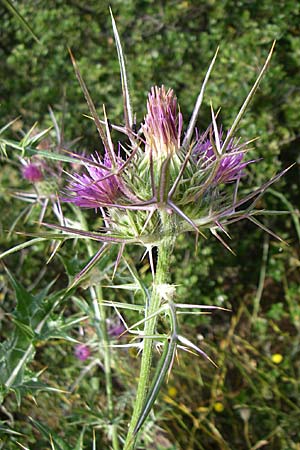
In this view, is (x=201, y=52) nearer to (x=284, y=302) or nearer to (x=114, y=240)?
(x=284, y=302)

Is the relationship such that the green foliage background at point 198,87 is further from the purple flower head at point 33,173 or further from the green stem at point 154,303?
the green stem at point 154,303

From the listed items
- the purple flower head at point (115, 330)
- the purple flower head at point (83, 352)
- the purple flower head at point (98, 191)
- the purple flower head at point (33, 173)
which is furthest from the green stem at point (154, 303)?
the purple flower head at point (83, 352)

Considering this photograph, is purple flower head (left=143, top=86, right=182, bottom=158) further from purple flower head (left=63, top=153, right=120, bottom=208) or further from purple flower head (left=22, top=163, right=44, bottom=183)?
purple flower head (left=22, top=163, right=44, bottom=183)

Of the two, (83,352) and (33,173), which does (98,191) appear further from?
(83,352)

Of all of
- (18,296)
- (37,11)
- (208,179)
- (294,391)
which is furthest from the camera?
(37,11)

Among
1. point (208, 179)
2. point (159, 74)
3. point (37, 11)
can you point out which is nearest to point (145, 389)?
point (208, 179)
